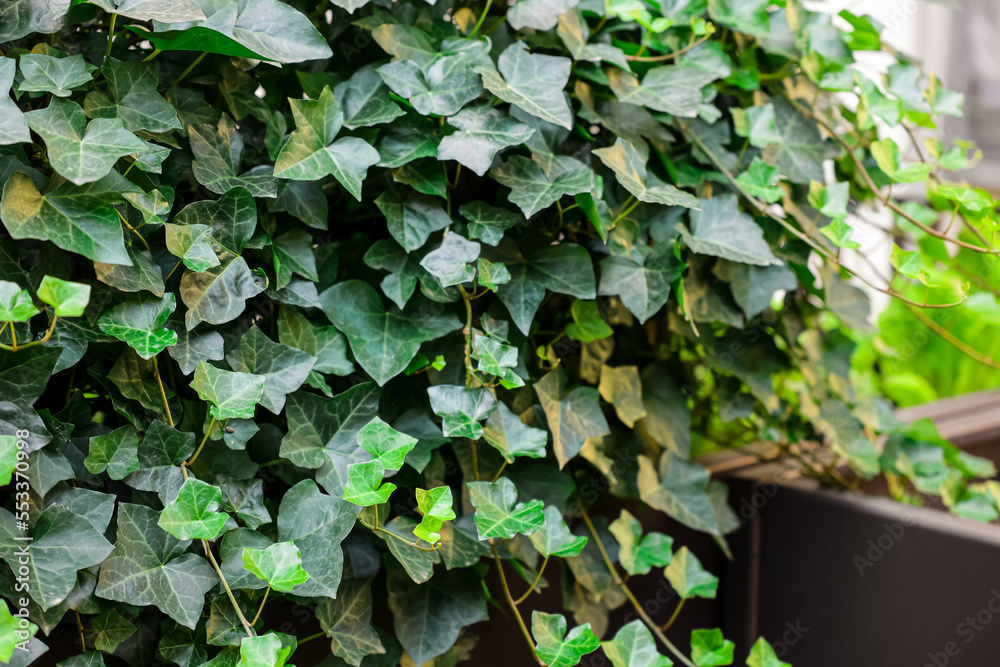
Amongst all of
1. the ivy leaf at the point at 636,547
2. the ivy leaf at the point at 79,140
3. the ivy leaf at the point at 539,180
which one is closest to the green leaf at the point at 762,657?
the ivy leaf at the point at 636,547

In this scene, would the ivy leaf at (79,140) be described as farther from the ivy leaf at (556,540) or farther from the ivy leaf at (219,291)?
the ivy leaf at (556,540)

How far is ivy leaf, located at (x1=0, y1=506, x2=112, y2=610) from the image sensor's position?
0.44 metres

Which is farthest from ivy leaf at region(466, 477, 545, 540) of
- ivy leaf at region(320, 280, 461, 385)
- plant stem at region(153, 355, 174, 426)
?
plant stem at region(153, 355, 174, 426)

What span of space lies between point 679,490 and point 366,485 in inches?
15.8

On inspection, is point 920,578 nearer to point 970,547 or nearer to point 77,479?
point 970,547

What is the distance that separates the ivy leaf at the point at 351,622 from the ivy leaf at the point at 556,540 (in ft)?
0.48

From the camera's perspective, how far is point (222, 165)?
1.72 feet

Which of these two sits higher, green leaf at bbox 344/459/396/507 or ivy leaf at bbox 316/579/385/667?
green leaf at bbox 344/459/396/507

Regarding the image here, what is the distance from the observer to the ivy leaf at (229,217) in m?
0.50

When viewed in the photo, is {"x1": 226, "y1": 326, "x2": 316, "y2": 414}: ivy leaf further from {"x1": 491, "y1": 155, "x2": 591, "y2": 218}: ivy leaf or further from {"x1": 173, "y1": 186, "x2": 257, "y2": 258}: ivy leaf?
{"x1": 491, "y1": 155, "x2": 591, "y2": 218}: ivy leaf

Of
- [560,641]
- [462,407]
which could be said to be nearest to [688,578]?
[560,641]

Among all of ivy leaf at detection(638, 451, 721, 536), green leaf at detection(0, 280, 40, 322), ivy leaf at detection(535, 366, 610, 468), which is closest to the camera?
green leaf at detection(0, 280, 40, 322)

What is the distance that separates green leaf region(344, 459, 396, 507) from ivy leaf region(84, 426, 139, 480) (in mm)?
154

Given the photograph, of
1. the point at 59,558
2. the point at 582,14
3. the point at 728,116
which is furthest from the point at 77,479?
the point at 728,116
